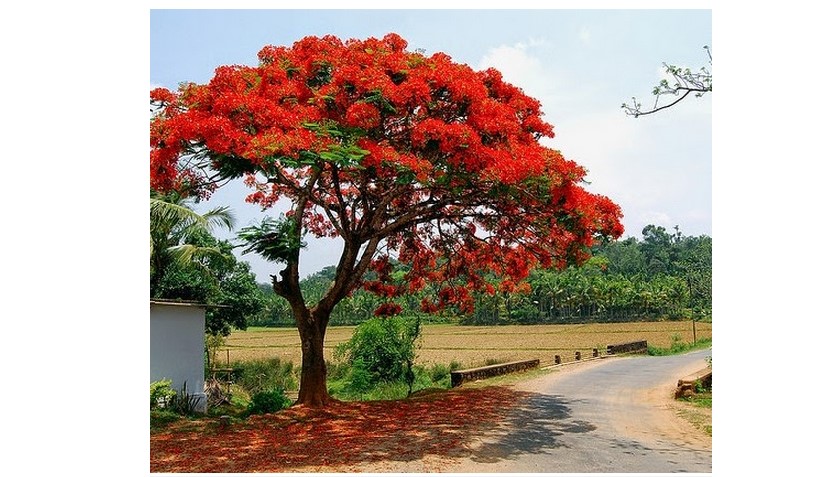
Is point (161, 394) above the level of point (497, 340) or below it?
above

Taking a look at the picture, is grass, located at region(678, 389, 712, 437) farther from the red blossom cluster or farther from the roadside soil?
the red blossom cluster

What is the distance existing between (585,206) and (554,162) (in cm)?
72

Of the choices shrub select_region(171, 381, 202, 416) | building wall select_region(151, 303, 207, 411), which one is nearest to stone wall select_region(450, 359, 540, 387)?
building wall select_region(151, 303, 207, 411)

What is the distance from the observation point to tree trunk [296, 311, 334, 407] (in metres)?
11.4

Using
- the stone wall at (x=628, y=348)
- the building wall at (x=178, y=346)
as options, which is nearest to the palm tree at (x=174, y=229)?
the building wall at (x=178, y=346)

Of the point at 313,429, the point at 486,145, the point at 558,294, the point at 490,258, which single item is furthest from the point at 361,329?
the point at 558,294

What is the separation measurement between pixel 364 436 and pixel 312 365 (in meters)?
2.51

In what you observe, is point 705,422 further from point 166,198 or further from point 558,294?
point 558,294

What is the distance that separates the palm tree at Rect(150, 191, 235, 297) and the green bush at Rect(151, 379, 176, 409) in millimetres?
3646

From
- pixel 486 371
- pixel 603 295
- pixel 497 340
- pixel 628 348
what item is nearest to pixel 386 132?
pixel 486 371

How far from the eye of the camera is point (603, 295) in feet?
139

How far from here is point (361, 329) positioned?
16609mm

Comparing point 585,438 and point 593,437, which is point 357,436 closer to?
point 585,438

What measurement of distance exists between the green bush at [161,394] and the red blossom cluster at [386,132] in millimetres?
4252
